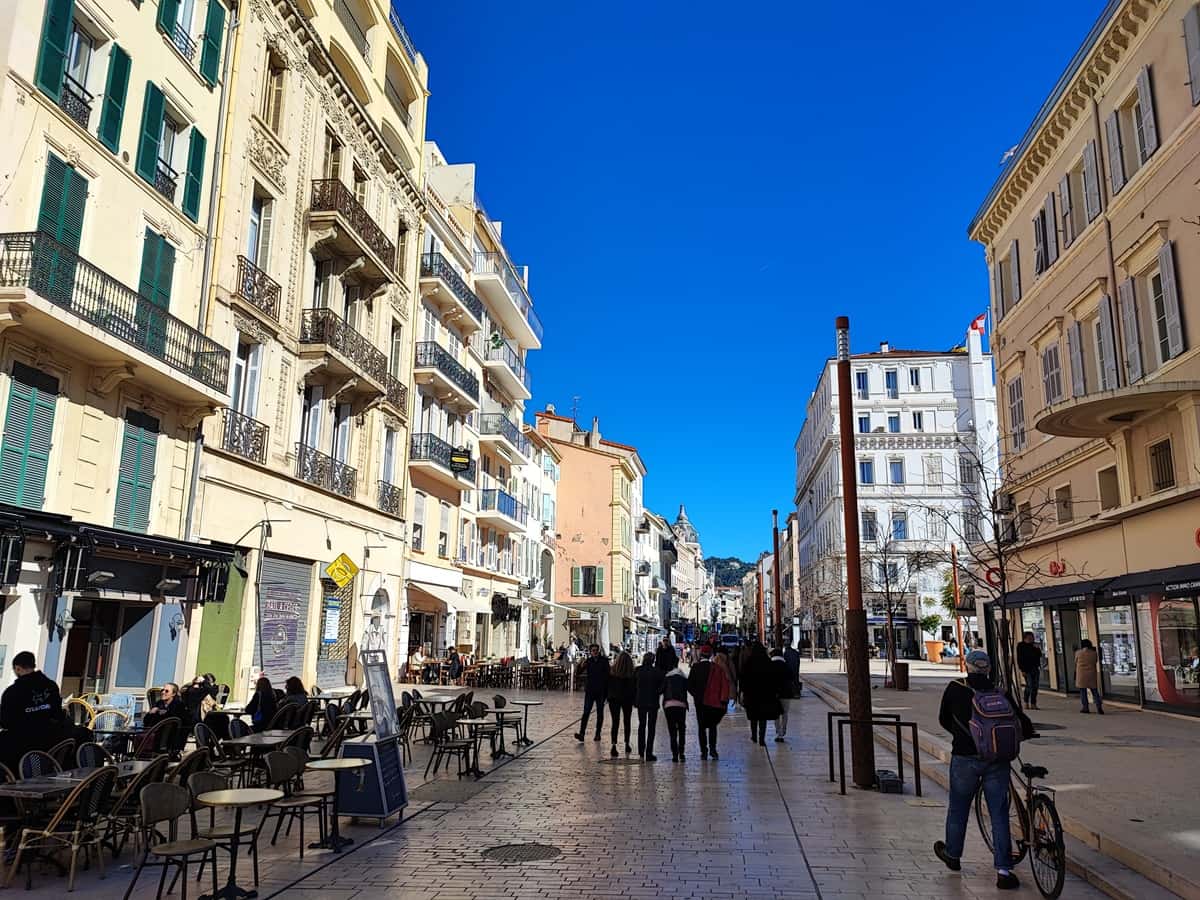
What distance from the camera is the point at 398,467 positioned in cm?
2822

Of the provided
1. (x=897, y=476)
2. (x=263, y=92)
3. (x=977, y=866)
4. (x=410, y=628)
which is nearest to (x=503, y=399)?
(x=410, y=628)

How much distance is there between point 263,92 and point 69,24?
6793mm

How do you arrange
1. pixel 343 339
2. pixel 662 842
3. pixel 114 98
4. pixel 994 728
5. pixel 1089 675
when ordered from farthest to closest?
pixel 343 339
pixel 1089 675
pixel 114 98
pixel 662 842
pixel 994 728

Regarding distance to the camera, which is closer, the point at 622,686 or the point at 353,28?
the point at 622,686

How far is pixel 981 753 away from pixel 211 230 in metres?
16.9

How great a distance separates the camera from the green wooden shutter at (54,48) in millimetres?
13133

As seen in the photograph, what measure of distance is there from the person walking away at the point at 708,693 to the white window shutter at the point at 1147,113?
1491cm

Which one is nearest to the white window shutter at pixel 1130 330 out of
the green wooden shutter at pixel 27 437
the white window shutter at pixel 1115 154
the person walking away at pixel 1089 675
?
the white window shutter at pixel 1115 154

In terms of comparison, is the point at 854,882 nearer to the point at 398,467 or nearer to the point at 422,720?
the point at 422,720

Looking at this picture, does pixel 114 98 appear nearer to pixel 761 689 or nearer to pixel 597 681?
pixel 597 681

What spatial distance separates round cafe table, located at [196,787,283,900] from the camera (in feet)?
20.5

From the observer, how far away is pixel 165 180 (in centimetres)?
1655

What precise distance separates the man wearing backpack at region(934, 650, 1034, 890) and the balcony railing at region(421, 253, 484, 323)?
26.2m

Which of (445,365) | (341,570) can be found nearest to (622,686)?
(341,570)
